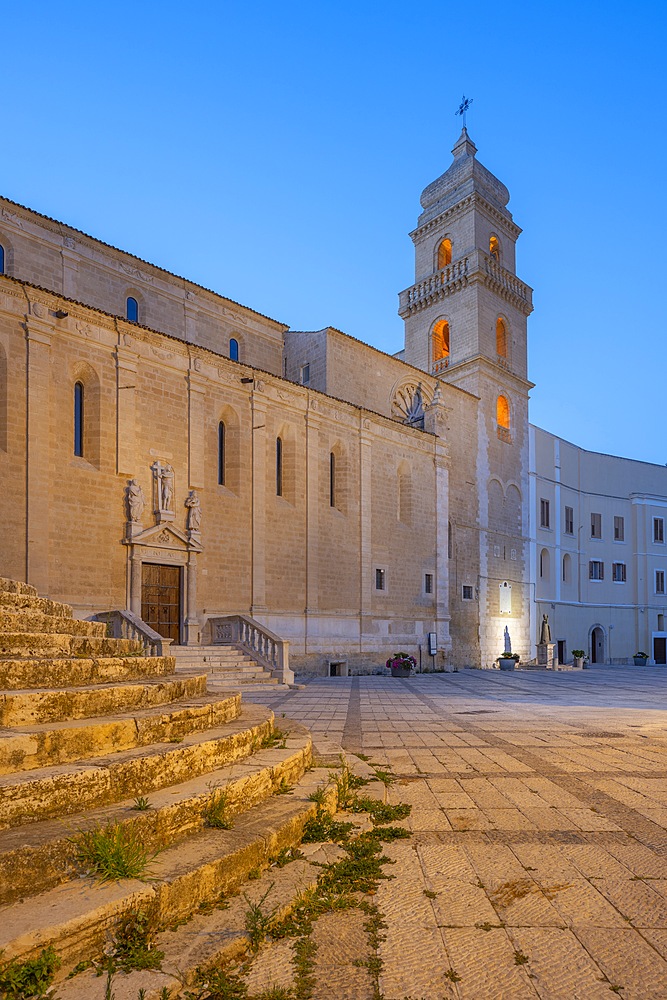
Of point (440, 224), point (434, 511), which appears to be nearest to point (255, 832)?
point (434, 511)

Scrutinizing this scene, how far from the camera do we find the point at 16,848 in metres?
2.94

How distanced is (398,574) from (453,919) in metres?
24.0

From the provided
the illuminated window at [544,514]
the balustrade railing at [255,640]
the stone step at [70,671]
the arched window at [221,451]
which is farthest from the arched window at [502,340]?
the stone step at [70,671]

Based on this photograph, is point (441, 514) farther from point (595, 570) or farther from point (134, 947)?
point (134, 947)

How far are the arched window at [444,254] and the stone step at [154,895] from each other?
1522 inches

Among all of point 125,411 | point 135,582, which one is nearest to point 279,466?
point 125,411

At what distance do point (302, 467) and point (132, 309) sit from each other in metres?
8.34

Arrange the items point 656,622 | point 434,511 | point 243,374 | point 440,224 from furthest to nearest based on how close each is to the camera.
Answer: point 656,622
point 440,224
point 434,511
point 243,374

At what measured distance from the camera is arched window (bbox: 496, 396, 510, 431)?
3747 cm

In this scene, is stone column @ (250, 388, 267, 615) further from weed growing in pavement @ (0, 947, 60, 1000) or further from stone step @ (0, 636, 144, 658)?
weed growing in pavement @ (0, 947, 60, 1000)

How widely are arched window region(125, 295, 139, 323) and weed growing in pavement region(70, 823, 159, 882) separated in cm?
2238

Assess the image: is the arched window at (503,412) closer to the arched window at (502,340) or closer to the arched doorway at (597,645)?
the arched window at (502,340)

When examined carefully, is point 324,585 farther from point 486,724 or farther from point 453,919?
point 453,919

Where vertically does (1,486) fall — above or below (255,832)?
above
